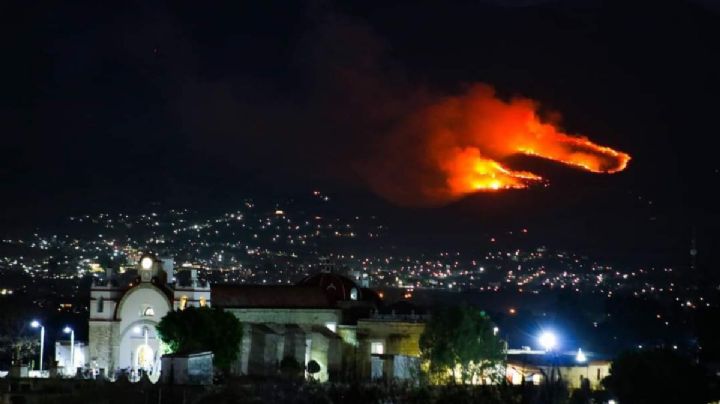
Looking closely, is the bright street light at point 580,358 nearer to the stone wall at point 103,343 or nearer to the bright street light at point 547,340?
the bright street light at point 547,340

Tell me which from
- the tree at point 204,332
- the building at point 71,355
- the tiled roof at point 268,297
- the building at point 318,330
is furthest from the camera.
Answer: the tiled roof at point 268,297

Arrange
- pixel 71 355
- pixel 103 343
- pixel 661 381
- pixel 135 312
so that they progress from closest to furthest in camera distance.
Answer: pixel 661 381 < pixel 103 343 < pixel 71 355 < pixel 135 312

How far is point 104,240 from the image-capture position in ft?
525

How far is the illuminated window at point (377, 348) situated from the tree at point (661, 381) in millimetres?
18091

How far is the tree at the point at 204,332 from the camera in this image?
64562mm

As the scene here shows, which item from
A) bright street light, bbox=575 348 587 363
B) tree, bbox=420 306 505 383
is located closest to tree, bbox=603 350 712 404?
tree, bbox=420 306 505 383

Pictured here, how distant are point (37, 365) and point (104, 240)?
295ft

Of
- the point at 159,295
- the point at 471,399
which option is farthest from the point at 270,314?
the point at 471,399

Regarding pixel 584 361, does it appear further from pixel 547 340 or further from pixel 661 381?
pixel 661 381

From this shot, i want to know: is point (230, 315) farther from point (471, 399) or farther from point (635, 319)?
point (635, 319)

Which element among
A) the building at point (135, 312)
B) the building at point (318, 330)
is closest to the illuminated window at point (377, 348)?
the building at point (318, 330)

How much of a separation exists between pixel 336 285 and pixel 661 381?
2818cm

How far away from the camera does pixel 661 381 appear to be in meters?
60.7

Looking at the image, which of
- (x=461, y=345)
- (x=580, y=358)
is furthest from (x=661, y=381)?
(x=580, y=358)
